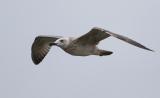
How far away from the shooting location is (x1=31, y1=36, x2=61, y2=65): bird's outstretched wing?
18.4m

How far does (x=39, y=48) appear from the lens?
1864 cm

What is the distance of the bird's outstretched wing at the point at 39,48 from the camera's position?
726 inches

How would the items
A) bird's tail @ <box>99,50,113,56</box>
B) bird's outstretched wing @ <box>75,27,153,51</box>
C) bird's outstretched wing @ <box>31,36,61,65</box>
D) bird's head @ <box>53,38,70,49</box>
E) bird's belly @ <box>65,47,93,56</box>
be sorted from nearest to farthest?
bird's outstretched wing @ <box>75,27,153,51</box> → bird's belly @ <box>65,47,93,56</box> → bird's head @ <box>53,38,70,49</box> → bird's tail @ <box>99,50,113,56</box> → bird's outstretched wing @ <box>31,36,61,65</box>

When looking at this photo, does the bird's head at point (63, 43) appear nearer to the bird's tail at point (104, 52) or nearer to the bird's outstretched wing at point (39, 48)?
the bird's tail at point (104, 52)

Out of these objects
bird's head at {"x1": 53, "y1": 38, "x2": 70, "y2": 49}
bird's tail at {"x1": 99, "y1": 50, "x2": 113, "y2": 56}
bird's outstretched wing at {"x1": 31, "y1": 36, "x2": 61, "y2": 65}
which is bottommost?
bird's outstretched wing at {"x1": 31, "y1": 36, "x2": 61, "y2": 65}

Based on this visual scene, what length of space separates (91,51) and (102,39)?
0.49 metres

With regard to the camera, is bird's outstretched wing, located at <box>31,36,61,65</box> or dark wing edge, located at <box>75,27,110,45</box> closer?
Result: dark wing edge, located at <box>75,27,110,45</box>

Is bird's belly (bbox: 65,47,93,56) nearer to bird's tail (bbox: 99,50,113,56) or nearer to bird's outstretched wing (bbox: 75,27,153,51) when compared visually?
bird's outstretched wing (bbox: 75,27,153,51)

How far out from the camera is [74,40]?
15.6 m

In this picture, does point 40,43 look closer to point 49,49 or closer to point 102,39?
point 49,49

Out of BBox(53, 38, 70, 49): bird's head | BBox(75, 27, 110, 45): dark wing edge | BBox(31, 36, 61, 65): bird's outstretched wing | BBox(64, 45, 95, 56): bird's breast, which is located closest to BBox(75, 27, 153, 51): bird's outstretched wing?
BBox(75, 27, 110, 45): dark wing edge

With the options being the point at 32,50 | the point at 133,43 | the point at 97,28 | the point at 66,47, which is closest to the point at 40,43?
the point at 32,50

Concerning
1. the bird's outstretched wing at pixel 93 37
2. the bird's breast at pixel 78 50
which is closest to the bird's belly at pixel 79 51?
the bird's breast at pixel 78 50

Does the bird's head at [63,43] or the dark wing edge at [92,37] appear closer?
the dark wing edge at [92,37]
